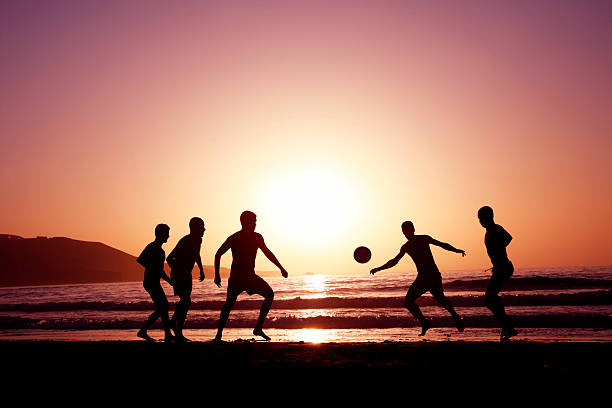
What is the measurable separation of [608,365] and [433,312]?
15091 millimetres

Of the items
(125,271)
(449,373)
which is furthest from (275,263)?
(125,271)

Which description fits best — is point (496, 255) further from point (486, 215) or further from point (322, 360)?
point (322, 360)

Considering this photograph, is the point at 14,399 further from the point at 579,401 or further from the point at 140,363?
the point at 579,401

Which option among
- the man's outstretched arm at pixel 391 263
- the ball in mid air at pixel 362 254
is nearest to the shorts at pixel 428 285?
the man's outstretched arm at pixel 391 263

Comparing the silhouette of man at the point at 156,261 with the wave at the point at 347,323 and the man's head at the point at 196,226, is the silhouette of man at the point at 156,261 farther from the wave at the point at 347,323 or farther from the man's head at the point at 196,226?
the wave at the point at 347,323

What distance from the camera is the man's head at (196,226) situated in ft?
32.6

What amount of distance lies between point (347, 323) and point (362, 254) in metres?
5.65

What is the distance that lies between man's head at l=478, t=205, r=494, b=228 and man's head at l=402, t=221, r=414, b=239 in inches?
62.2

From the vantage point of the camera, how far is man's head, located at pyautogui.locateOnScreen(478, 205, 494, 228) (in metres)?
9.38

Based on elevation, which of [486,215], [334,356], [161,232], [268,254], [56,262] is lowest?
[56,262]

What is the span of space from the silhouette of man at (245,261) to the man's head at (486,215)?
4022 millimetres

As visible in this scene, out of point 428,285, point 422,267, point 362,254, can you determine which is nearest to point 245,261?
point 422,267

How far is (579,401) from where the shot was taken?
3869 millimetres

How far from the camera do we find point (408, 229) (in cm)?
1059
